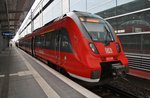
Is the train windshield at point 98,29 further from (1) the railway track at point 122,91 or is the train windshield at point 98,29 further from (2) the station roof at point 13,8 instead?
(2) the station roof at point 13,8

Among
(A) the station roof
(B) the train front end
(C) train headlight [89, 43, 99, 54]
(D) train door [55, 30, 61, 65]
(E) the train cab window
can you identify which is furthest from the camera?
(A) the station roof

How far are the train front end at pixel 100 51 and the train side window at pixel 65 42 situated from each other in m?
0.72

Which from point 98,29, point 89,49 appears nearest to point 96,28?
point 98,29

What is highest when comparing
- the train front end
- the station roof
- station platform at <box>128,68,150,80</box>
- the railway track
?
the station roof

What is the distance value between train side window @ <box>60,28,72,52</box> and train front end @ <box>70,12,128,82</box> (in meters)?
0.72

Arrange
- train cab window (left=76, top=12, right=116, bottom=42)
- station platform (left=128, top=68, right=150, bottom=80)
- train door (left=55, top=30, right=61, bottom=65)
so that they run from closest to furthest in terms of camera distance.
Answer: train cab window (left=76, top=12, right=116, bottom=42) < train door (left=55, top=30, right=61, bottom=65) < station platform (left=128, top=68, right=150, bottom=80)

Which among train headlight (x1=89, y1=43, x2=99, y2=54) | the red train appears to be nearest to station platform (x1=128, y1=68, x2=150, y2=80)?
the red train

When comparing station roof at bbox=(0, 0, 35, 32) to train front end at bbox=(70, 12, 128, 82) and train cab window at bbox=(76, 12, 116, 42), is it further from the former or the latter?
train front end at bbox=(70, 12, 128, 82)

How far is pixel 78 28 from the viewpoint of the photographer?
240 inches

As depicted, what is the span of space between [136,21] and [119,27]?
4.94 feet

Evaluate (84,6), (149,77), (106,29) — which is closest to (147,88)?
(149,77)

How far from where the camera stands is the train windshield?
6.20 meters

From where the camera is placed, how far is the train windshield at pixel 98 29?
6202mm

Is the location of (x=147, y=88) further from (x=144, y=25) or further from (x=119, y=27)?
(x=119, y=27)
